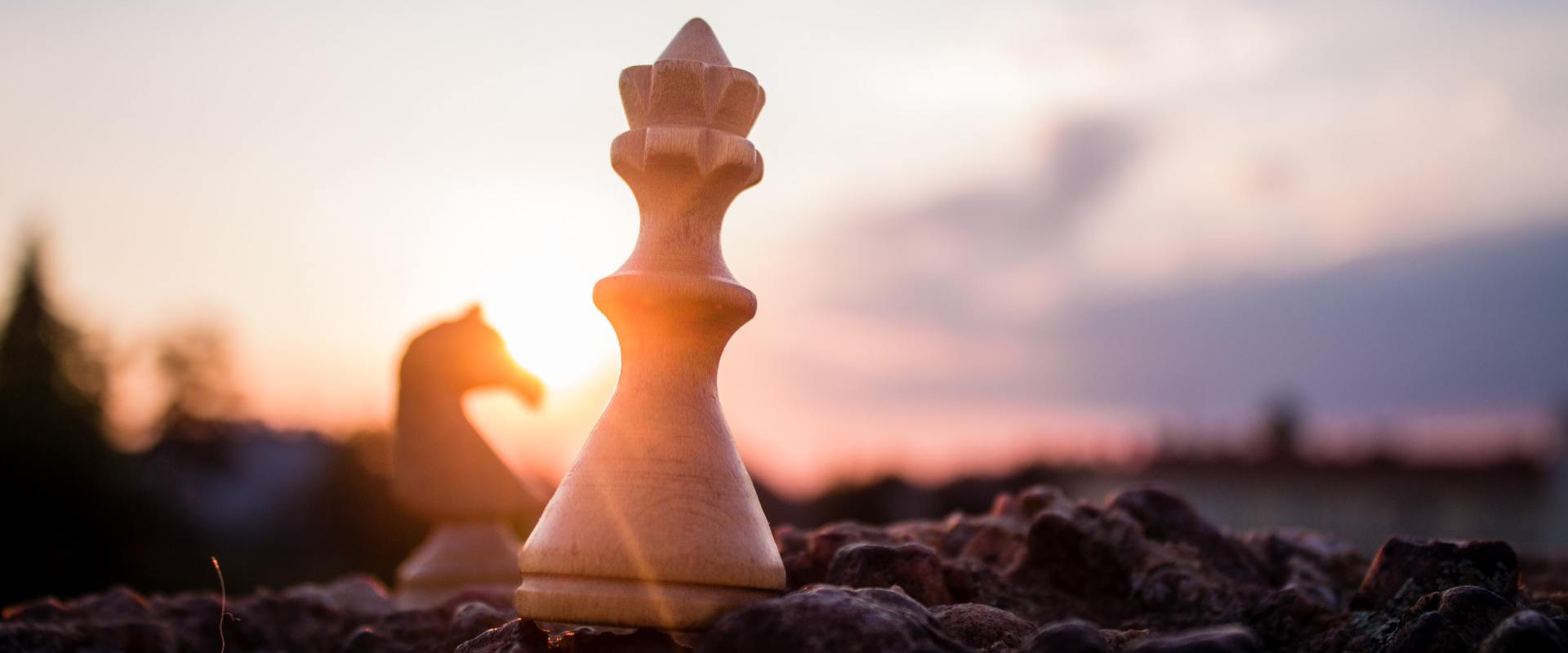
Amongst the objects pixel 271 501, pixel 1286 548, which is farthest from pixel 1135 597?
pixel 271 501

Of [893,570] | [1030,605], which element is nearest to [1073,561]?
[1030,605]

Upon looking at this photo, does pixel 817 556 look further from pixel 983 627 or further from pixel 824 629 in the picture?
pixel 824 629

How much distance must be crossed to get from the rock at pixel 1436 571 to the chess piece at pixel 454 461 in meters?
4.34

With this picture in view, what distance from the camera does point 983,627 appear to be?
3.46m

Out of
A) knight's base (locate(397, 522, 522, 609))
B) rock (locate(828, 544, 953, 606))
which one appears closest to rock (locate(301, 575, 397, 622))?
knight's base (locate(397, 522, 522, 609))

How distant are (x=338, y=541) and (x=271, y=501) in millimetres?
10417

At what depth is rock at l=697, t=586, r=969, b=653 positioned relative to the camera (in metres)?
2.73

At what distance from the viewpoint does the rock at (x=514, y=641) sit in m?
3.38

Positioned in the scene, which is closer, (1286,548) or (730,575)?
(730,575)

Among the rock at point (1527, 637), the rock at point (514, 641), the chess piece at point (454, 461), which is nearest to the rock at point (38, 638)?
the rock at point (514, 641)

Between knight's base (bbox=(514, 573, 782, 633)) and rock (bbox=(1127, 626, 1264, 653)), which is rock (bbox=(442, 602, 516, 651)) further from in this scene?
rock (bbox=(1127, 626, 1264, 653))

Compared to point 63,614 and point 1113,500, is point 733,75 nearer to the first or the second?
point 1113,500

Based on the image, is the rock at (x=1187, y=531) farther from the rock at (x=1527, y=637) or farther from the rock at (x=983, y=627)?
the rock at (x=1527, y=637)

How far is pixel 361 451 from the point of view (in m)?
32.3
